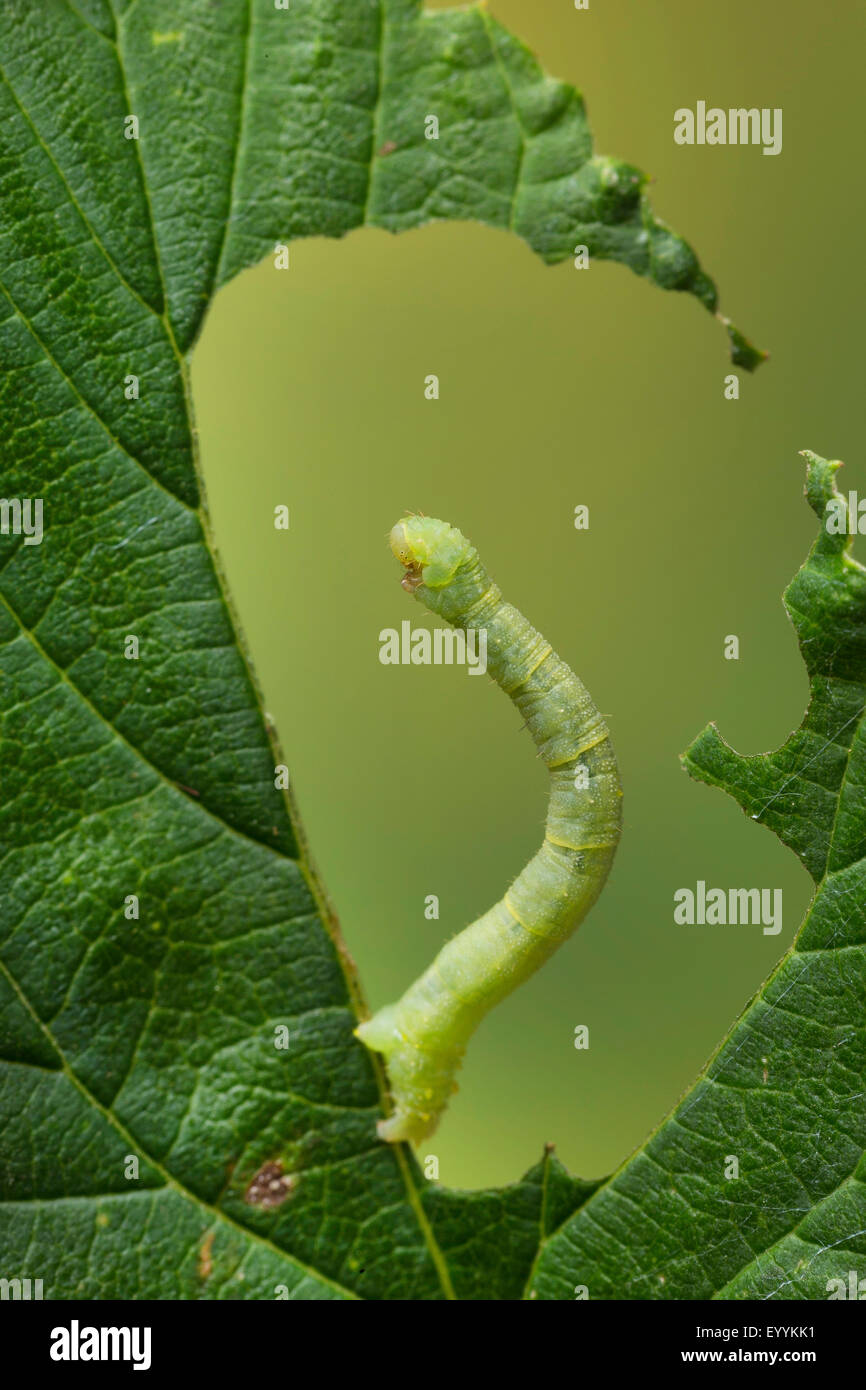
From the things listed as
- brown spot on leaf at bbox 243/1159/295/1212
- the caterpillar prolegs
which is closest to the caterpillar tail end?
the caterpillar prolegs

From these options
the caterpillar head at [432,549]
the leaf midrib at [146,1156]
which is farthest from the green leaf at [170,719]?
the caterpillar head at [432,549]

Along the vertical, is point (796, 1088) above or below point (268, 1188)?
above

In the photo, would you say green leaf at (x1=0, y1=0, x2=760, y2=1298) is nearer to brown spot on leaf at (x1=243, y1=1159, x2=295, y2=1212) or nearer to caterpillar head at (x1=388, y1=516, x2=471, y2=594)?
brown spot on leaf at (x1=243, y1=1159, x2=295, y2=1212)

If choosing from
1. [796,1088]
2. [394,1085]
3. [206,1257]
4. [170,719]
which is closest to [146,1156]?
[206,1257]

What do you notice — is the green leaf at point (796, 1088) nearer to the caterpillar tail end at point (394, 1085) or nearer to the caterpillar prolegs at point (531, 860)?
the caterpillar prolegs at point (531, 860)

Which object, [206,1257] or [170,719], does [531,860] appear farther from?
[206,1257]
